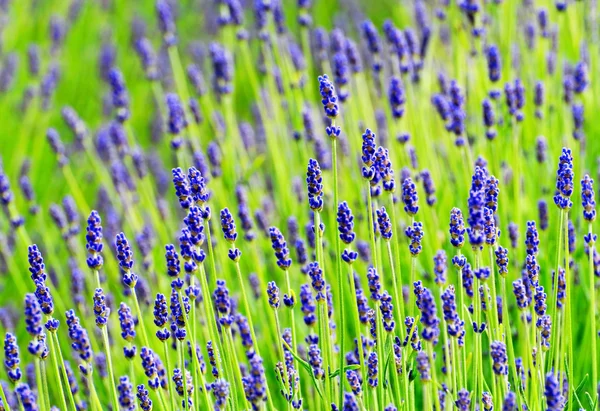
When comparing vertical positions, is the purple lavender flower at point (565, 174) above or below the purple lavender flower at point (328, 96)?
below

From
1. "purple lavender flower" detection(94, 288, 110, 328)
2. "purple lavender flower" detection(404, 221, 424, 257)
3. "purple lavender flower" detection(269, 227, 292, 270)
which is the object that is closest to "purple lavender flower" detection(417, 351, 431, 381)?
"purple lavender flower" detection(404, 221, 424, 257)

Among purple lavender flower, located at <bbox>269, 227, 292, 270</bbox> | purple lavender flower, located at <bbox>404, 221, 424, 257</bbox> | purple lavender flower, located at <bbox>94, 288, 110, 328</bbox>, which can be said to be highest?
purple lavender flower, located at <bbox>269, 227, 292, 270</bbox>

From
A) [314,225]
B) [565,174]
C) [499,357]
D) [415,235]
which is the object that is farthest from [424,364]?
[565,174]

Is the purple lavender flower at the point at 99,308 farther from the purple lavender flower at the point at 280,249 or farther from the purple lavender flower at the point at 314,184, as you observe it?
the purple lavender flower at the point at 314,184

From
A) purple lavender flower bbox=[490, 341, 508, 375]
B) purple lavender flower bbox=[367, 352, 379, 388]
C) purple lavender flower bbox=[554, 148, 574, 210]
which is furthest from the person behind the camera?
purple lavender flower bbox=[367, 352, 379, 388]

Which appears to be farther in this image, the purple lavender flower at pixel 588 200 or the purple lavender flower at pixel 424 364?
the purple lavender flower at pixel 588 200

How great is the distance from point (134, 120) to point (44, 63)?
2.47 ft

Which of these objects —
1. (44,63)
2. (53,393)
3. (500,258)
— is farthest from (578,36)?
(44,63)

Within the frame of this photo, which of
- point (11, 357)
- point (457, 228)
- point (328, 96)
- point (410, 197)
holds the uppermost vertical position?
point (328, 96)

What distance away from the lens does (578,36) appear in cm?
434

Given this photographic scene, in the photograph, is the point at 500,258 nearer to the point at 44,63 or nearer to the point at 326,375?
the point at 326,375

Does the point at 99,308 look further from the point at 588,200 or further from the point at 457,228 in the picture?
the point at 588,200

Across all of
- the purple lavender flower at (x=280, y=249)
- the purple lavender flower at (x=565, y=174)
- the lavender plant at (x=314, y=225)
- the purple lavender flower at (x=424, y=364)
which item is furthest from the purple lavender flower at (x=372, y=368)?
the purple lavender flower at (x=565, y=174)

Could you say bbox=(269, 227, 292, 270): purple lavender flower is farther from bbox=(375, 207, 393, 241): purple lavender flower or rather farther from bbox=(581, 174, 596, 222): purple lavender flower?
bbox=(581, 174, 596, 222): purple lavender flower
